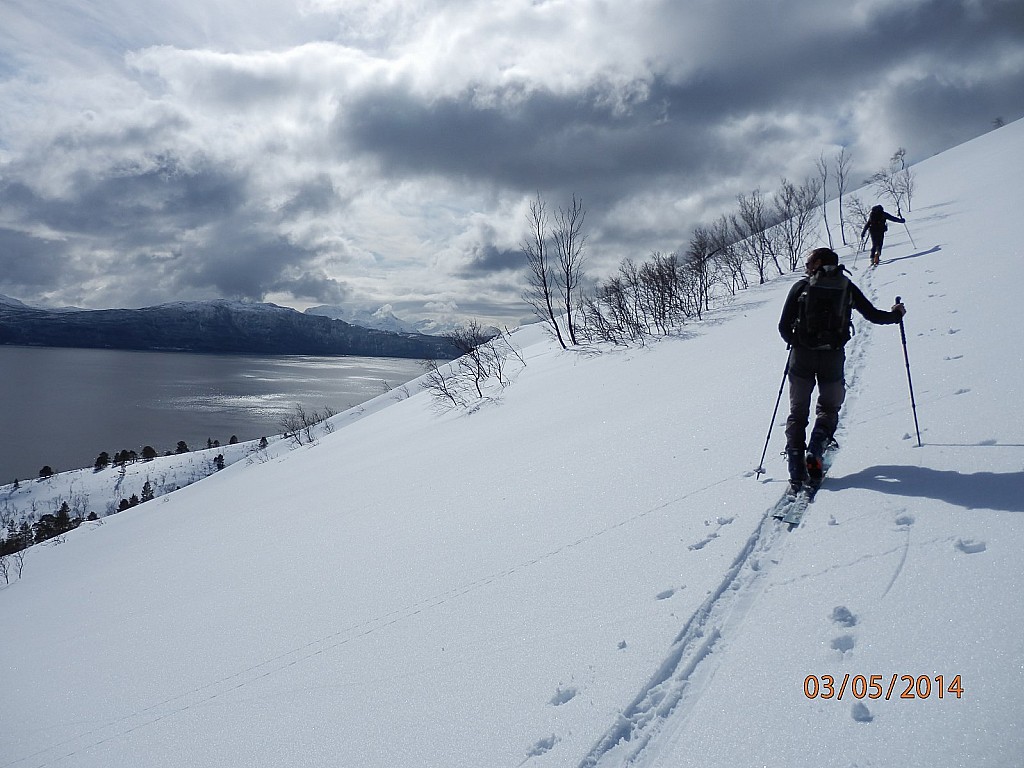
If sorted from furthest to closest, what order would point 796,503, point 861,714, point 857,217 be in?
point 857,217
point 796,503
point 861,714

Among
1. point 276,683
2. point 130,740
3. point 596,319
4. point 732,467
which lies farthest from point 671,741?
point 596,319

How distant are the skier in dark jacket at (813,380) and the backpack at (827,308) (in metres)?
0.04

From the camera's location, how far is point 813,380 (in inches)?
188

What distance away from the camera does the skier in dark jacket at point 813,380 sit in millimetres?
4465

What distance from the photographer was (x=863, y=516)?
3721 millimetres

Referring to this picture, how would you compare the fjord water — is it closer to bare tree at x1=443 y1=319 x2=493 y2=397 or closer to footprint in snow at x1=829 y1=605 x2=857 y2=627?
bare tree at x1=443 y1=319 x2=493 y2=397

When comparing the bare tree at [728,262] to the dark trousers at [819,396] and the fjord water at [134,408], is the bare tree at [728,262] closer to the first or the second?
the dark trousers at [819,396]

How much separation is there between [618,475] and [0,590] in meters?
17.6

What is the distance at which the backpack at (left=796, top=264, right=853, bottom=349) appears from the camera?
4.53m

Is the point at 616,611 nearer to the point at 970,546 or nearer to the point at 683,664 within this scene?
the point at 683,664
